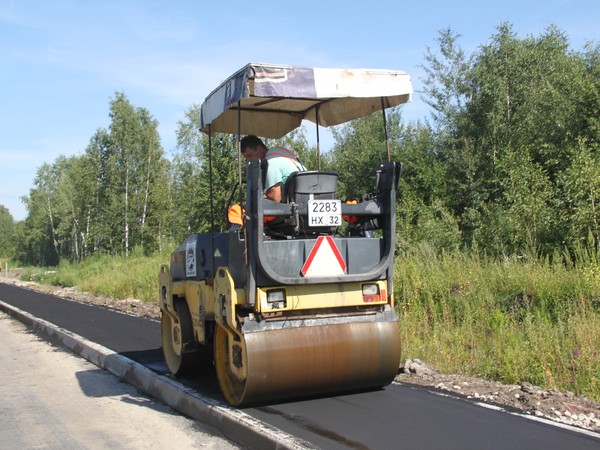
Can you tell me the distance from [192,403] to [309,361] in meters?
1.31

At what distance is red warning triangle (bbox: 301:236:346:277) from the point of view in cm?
483

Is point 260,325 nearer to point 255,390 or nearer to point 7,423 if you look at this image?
point 255,390

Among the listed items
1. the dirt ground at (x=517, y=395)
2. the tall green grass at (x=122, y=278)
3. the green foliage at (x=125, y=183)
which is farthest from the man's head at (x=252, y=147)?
the green foliage at (x=125, y=183)

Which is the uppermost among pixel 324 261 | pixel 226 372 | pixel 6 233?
pixel 6 233

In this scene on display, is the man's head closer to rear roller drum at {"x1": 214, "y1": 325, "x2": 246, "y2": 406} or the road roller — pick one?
the road roller

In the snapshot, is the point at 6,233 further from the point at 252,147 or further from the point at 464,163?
the point at 252,147

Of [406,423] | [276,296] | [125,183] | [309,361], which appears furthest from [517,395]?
[125,183]

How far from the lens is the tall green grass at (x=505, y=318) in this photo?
19.0 feet

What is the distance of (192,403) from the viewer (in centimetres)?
539

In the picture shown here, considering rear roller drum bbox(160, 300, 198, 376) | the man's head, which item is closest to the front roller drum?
rear roller drum bbox(160, 300, 198, 376)

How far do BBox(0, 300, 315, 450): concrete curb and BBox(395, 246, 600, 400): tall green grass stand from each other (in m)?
2.58

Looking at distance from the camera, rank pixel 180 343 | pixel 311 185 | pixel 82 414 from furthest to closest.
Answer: pixel 180 343
pixel 82 414
pixel 311 185

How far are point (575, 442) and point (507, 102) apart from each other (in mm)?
21518

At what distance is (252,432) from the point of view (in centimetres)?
441
